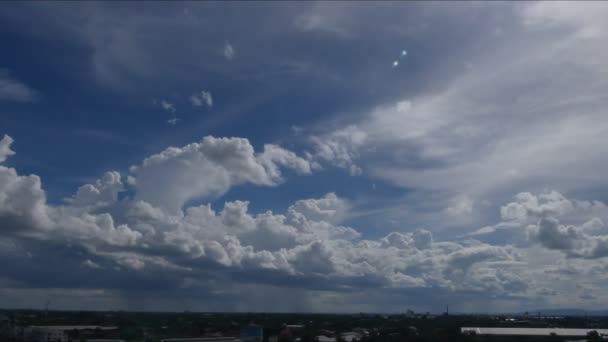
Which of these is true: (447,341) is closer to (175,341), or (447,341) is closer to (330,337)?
(330,337)

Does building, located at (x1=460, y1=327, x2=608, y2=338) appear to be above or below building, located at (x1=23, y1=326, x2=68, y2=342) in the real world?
below

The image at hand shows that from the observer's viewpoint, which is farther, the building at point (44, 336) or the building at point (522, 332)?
the building at point (522, 332)

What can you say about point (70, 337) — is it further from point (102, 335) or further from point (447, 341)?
point (447, 341)

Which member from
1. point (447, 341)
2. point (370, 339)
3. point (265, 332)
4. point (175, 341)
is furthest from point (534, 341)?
point (175, 341)

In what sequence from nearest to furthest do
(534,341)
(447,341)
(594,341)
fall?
(447,341) → (534,341) → (594,341)

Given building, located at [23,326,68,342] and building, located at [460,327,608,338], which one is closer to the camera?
building, located at [23,326,68,342]

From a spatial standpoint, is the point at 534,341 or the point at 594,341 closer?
the point at 534,341

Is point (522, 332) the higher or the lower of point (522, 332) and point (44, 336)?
the lower

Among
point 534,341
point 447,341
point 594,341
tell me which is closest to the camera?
point 447,341

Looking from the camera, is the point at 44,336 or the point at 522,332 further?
the point at 522,332

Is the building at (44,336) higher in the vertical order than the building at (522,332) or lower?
higher
